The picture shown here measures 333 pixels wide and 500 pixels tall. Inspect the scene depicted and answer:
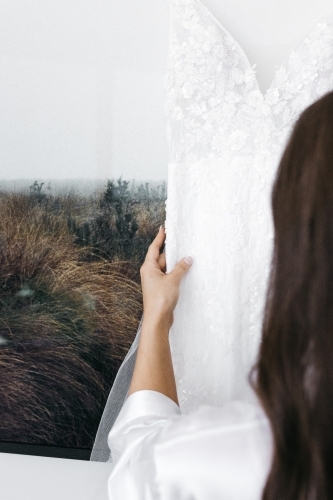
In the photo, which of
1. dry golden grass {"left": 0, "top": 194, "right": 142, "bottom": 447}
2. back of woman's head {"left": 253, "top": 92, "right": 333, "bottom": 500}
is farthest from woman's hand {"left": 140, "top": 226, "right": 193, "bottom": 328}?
back of woman's head {"left": 253, "top": 92, "right": 333, "bottom": 500}

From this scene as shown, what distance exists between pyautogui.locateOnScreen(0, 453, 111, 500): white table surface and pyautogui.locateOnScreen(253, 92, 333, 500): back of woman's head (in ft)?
2.03

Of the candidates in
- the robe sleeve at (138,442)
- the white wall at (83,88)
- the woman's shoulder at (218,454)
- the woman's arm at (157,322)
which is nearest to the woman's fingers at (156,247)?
the woman's arm at (157,322)

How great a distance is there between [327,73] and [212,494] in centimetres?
67

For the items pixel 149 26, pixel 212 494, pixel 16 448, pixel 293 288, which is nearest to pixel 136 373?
pixel 212 494

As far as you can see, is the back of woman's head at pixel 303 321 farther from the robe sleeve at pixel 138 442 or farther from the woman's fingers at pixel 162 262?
the woman's fingers at pixel 162 262

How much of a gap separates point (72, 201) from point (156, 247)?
22cm

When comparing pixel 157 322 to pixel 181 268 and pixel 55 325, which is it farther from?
pixel 55 325

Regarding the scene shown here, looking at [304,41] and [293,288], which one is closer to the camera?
[293,288]

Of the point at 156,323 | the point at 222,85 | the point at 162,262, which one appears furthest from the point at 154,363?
the point at 222,85

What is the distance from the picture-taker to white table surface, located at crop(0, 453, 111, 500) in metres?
1.10

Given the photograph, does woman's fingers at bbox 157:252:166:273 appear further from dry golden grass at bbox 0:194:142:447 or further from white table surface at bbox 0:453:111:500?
white table surface at bbox 0:453:111:500

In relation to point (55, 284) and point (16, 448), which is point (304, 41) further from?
point (16, 448)

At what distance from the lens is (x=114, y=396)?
104cm

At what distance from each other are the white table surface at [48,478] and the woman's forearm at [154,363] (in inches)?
14.2
